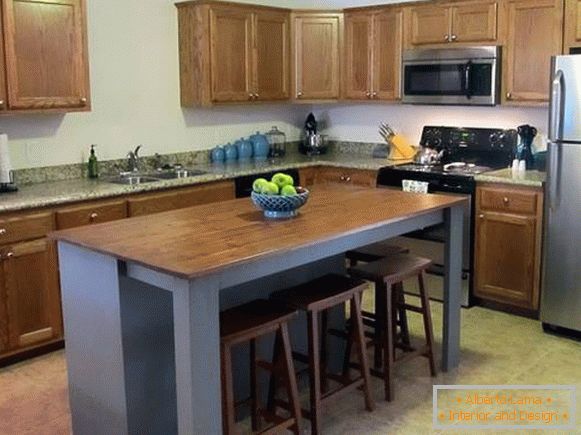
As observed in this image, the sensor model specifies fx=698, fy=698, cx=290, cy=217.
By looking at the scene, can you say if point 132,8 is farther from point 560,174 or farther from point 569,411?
point 569,411

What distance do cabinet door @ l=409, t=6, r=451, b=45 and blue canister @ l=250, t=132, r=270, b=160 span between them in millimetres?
1504

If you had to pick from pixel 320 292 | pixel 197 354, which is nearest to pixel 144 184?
pixel 320 292

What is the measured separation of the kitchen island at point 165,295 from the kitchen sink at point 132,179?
160 cm

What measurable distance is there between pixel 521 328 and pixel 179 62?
318cm

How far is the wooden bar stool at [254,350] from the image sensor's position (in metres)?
2.78

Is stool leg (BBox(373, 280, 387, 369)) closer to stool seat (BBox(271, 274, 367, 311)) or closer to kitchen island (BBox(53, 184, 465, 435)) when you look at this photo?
stool seat (BBox(271, 274, 367, 311))

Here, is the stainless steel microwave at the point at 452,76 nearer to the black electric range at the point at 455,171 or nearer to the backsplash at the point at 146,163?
the black electric range at the point at 455,171

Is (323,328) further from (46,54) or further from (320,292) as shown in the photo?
(46,54)

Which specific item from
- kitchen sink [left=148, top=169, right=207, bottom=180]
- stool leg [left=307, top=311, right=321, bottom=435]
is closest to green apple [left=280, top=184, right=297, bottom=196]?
stool leg [left=307, top=311, right=321, bottom=435]

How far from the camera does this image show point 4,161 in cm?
425

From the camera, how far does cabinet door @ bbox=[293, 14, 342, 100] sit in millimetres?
5887

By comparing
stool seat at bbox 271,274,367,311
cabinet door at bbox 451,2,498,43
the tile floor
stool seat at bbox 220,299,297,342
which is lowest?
the tile floor

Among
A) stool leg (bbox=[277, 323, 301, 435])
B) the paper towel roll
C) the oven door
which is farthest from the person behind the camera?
the oven door

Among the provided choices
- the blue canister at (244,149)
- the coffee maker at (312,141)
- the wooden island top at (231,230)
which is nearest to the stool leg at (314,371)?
the wooden island top at (231,230)
